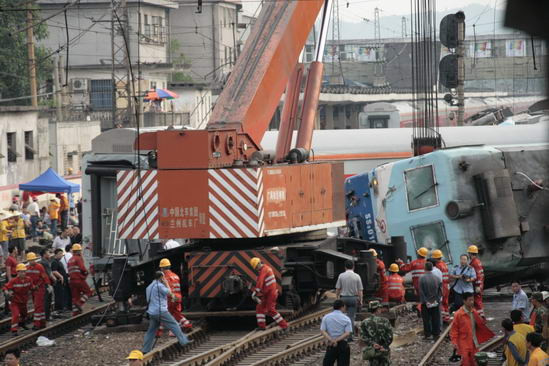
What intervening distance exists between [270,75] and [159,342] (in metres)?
4.54

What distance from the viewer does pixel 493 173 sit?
18750mm

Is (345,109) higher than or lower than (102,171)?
higher

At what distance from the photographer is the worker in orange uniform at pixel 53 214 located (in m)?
33.5

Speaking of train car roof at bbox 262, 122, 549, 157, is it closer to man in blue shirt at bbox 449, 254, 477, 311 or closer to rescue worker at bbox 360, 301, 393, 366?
man in blue shirt at bbox 449, 254, 477, 311

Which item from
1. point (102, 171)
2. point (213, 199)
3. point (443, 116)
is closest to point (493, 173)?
point (213, 199)

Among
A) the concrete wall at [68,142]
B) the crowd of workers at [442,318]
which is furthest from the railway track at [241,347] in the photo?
the concrete wall at [68,142]

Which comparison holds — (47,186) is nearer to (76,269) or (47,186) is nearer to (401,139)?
(401,139)

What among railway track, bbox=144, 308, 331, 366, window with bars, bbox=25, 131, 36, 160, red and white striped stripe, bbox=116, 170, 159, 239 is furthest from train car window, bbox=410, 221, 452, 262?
window with bars, bbox=25, 131, 36, 160

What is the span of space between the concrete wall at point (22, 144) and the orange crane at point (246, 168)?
2738 cm

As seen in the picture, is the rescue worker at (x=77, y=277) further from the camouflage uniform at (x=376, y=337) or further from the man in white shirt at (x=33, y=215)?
the man in white shirt at (x=33, y=215)

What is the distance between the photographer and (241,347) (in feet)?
48.4

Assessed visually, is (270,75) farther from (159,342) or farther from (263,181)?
(159,342)

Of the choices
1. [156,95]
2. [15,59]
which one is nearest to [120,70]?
[156,95]

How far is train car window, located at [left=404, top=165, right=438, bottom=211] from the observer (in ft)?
63.7
